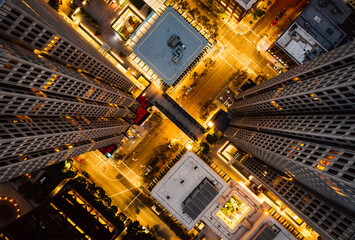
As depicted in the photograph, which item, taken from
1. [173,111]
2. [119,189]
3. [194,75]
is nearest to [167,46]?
[194,75]

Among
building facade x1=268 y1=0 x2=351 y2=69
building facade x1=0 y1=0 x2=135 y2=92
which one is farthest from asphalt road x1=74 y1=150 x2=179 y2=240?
building facade x1=268 y1=0 x2=351 y2=69

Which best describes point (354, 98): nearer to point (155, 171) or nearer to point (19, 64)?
point (19, 64)

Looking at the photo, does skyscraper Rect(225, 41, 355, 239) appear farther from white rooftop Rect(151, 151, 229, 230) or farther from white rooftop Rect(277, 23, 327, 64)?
white rooftop Rect(277, 23, 327, 64)

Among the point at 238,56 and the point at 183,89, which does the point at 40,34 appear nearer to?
the point at 183,89

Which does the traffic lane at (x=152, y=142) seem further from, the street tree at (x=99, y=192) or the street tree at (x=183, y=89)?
the street tree at (x=99, y=192)

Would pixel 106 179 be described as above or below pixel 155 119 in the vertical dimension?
below

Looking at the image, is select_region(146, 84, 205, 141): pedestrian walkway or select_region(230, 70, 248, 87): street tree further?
select_region(146, 84, 205, 141): pedestrian walkway

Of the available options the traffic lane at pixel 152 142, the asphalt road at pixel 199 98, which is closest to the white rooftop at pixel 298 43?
the asphalt road at pixel 199 98

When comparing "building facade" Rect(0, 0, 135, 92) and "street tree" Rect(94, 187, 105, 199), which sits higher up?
"building facade" Rect(0, 0, 135, 92)
